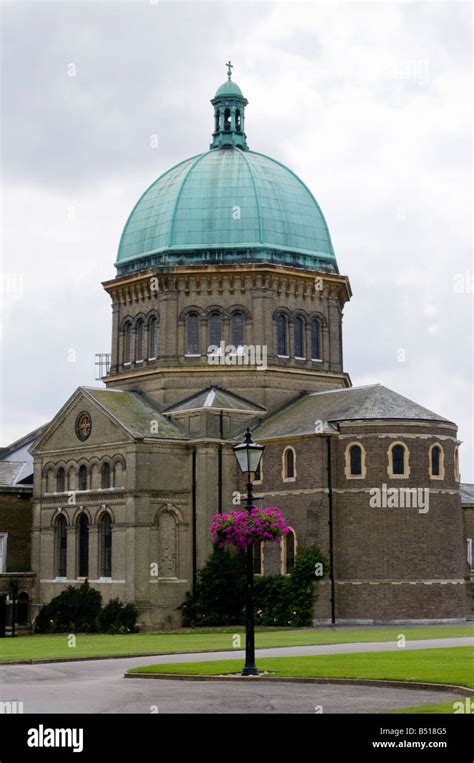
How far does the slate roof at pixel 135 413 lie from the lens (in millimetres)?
57312

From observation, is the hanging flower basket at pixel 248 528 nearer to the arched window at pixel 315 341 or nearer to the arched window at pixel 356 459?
the arched window at pixel 356 459

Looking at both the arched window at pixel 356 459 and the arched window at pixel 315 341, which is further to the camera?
the arched window at pixel 315 341

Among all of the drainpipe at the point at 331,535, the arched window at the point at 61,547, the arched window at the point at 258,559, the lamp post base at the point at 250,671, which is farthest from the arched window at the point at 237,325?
the lamp post base at the point at 250,671

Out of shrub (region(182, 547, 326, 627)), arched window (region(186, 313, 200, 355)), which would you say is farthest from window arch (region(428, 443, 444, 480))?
arched window (region(186, 313, 200, 355))

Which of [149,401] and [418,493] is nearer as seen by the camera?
[418,493]

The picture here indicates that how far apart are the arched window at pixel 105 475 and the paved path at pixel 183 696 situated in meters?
28.5

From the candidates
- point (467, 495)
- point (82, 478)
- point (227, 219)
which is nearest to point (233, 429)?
point (82, 478)

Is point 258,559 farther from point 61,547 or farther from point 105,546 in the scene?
point 61,547

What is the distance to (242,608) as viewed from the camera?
2147 inches
